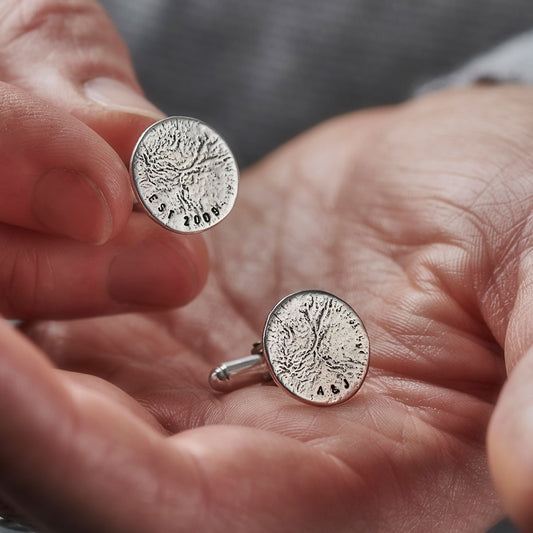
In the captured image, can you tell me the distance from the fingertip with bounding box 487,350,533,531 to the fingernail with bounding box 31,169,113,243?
799 mm

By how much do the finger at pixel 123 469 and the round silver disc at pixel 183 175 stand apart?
47cm

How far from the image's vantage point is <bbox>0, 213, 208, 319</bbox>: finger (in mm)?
1425

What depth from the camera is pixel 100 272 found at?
1.48m

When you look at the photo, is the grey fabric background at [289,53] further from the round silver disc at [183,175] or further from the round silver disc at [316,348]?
the round silver disc at [316,348]

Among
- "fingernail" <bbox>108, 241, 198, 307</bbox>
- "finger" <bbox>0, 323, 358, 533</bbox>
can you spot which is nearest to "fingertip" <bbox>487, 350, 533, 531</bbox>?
"finger" <bbox>0, 323, 358, 533</bbox>

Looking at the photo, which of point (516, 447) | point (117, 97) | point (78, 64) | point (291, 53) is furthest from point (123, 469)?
point (291, 53)

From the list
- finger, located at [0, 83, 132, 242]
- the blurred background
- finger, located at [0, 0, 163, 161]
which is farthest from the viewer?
the blurred background

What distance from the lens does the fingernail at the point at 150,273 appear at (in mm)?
1495

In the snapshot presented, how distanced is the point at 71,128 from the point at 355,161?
2.89 ft

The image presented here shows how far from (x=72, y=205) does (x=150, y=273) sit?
0.27 metres

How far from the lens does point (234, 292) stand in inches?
67.8

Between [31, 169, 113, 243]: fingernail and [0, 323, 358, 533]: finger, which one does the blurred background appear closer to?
[31, 169, 113, 243]: fingernail

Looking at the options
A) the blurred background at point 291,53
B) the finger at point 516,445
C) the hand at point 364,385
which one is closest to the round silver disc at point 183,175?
the hand at point 364,385

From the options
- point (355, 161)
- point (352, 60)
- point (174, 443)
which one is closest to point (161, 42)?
point (352, 60)
